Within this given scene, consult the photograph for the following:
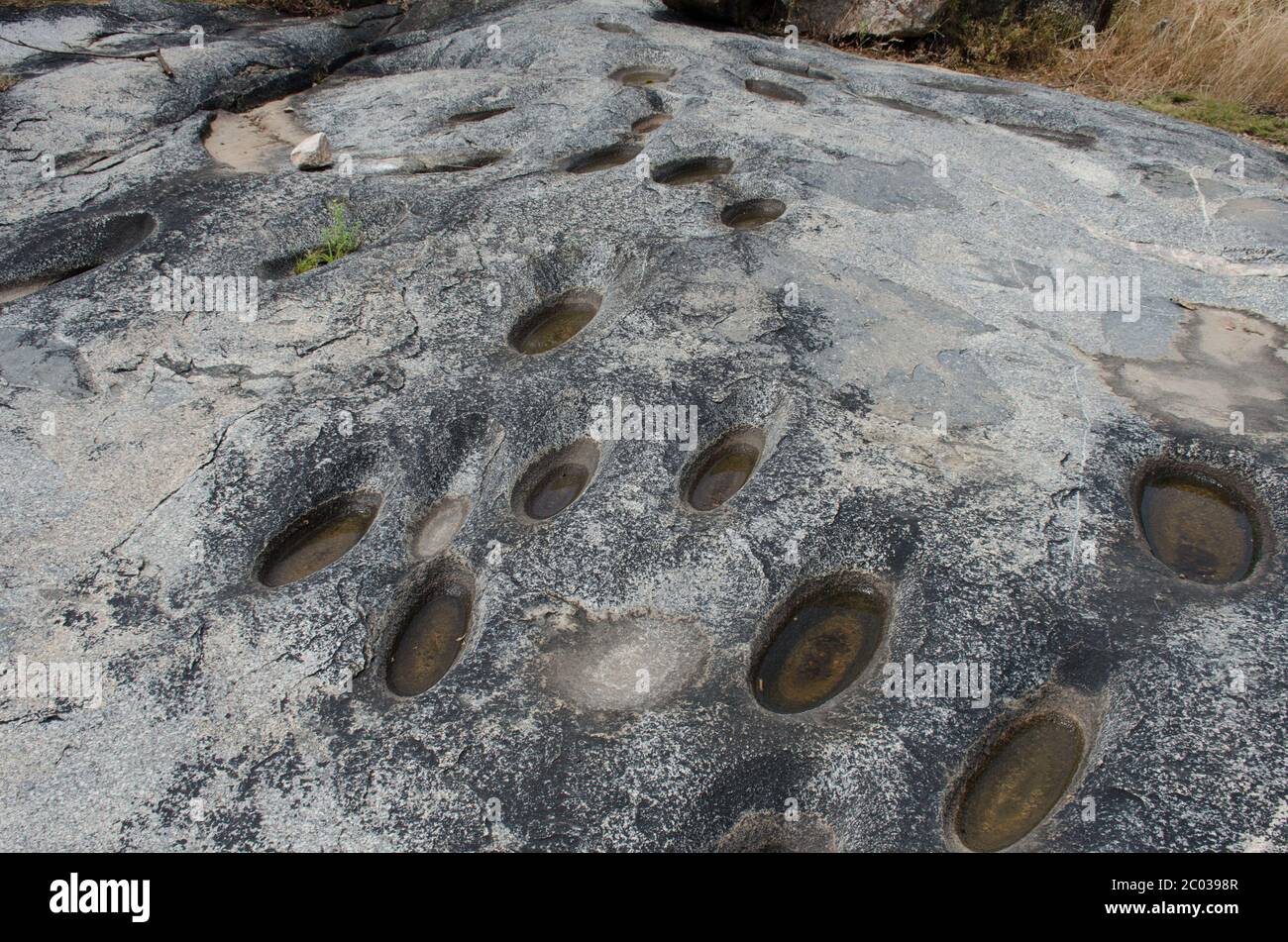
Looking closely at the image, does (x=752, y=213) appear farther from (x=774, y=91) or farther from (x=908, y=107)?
(x=908, y=107)

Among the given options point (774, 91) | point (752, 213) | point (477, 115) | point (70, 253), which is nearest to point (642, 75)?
point (774, 91)

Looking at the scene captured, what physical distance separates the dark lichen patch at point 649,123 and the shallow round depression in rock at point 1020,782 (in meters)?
4.71

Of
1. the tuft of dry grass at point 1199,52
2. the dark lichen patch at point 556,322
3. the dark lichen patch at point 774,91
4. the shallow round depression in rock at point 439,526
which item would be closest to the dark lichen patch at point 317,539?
the shallow round depression in rock at point 439,526

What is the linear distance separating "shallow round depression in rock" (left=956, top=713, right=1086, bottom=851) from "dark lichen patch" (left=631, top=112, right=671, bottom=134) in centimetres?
471

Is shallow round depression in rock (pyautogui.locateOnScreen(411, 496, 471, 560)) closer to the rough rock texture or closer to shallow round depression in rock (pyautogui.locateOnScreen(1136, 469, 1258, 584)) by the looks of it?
the rough rock texture

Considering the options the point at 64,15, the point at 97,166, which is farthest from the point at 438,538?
the point at 64,15

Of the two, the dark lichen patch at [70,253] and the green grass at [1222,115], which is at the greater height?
the green grass at [1222,115]

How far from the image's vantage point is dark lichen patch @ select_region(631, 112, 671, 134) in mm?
6332

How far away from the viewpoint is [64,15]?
25.6 feet

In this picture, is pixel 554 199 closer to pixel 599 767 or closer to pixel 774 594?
pixel 774 594

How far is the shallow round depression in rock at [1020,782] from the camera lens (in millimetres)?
2607

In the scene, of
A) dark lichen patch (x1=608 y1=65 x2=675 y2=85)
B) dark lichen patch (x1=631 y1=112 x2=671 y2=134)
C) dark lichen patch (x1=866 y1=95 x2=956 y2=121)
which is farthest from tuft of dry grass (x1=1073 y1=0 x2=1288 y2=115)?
dark lichen patch (x1=631 y1=112 x2=671 y2=134)

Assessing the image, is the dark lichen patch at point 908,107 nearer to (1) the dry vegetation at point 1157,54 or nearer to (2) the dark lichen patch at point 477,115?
(1) the dry vegetation at point 1157,54

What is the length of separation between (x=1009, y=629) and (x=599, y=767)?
1.33m
